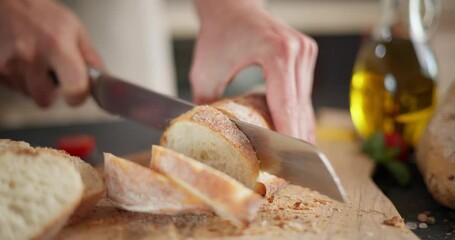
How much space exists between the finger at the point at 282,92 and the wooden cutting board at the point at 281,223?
0.48ft

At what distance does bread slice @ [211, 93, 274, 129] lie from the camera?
129cm

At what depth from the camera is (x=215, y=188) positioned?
102 centimetres

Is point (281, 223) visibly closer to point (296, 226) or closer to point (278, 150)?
point (296, 226)

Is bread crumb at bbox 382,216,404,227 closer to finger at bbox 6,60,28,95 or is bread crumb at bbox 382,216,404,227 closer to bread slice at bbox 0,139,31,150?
bread slice at bbox 0,139,31,150

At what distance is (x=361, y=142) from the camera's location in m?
1.82

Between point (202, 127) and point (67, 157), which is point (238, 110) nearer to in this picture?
point (202, 127)

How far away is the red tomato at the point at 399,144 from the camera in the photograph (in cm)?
160

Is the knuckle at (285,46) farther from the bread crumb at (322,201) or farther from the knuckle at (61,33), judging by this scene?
the knuckle at (61,33)

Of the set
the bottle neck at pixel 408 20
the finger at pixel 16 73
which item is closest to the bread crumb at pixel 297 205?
the bottle neck at pixel 408 20

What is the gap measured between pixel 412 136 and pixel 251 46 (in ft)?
1.88

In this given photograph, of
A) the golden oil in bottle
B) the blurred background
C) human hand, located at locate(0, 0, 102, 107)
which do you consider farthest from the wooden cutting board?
the blurred background

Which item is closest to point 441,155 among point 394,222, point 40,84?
point 394,222

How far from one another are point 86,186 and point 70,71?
60cm

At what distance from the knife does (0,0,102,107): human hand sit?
0.70 ft
